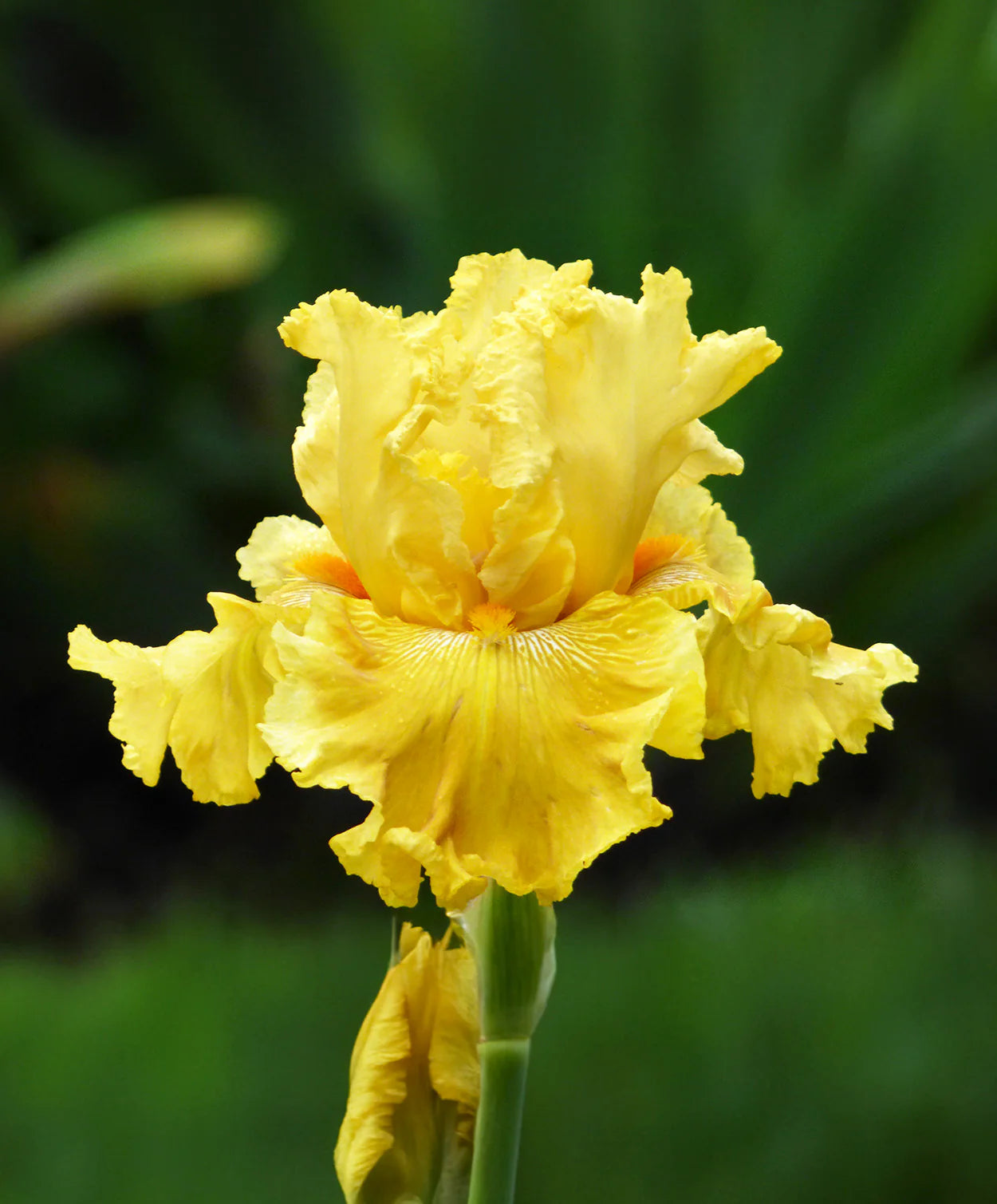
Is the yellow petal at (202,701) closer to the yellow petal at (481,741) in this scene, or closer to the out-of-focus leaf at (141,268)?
the yellow petal at (481,741)

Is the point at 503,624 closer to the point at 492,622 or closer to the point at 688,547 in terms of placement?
the point at 492,622

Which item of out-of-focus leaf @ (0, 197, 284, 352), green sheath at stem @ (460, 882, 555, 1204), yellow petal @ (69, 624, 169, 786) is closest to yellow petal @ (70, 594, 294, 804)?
yellow petal @ (69, 624, 169, 786)

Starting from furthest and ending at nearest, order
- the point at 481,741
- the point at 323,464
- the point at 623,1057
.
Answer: the point at 623,1057 → the point at 323,464 → the point at 481,741

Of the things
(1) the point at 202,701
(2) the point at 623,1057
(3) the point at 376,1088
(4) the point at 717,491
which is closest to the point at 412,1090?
(3) the point at 376,1088

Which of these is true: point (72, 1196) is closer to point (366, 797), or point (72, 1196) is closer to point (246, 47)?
point (366, 797)

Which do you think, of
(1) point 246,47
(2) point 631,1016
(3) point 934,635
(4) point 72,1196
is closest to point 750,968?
Result: (2) point 631,1016

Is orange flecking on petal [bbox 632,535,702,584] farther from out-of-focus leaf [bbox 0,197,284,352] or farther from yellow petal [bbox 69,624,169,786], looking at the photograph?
out-of-focus leaf [bbox 0,197,284,352]
